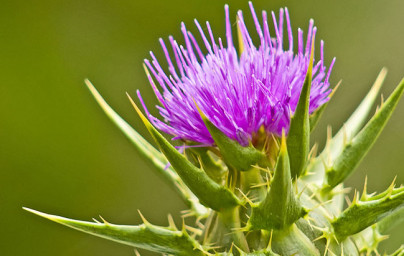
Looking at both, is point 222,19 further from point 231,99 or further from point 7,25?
point 231,99

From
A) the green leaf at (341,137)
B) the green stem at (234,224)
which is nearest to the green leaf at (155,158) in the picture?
the green stem at (234,224)

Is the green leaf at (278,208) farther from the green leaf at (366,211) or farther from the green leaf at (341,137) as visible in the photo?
the green leaf at (341,137)

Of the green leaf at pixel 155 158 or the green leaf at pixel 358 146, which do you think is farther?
the green leaf at pixel 155 158

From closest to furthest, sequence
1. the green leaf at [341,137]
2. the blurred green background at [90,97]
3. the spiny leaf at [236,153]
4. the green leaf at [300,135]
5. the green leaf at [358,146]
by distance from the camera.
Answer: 1. the green leaf at [300,135]
2. the spiny leaf at [236,153]
3. the green leaf at [358,146]
4. the green leaf at [341,137]
5. the blurred green background at [90,97]

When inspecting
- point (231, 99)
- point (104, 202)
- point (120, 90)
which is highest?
point (231, 99)

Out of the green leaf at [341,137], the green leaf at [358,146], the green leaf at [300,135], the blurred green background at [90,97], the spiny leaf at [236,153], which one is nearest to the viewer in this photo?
the green leaf at [300,135]

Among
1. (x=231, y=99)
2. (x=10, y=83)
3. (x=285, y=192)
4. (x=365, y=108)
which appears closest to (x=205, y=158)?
(x=231, y=99)

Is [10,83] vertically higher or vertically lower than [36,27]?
lower
